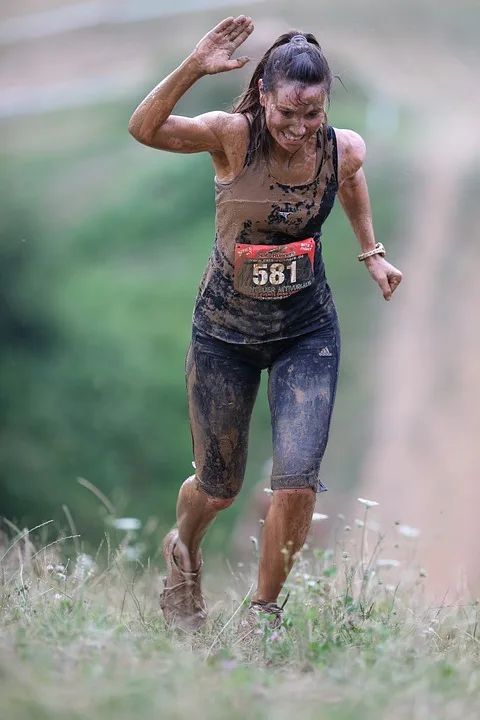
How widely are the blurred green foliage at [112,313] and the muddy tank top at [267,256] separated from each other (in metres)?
8.42

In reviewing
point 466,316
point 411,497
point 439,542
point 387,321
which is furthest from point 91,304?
point 439,542

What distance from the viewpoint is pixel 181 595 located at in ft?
16.8

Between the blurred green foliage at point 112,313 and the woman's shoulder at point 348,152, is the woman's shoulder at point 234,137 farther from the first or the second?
the blurred green foliage at point 112,313

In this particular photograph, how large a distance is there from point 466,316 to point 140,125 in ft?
49.4

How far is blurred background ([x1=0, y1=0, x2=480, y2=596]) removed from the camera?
50.8 feet

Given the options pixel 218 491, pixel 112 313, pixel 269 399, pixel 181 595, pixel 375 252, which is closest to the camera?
pixel 269 399

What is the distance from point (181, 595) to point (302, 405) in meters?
1.22

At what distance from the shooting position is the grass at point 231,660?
121 inches

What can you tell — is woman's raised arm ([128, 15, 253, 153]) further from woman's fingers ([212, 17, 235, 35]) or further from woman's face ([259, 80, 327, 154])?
woman's face ([259, 80, 327, 154])

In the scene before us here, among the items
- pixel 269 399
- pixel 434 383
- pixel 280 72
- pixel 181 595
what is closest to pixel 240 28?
pixel 280 72

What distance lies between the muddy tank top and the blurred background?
6.71m

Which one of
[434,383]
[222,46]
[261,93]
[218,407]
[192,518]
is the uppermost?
[222,46]

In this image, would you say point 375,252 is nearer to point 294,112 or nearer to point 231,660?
point 294,112

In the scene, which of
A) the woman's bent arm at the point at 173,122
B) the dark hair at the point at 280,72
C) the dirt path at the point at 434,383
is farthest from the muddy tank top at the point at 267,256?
the dirt path at the point at 434,383
